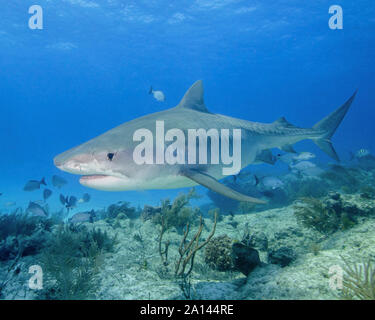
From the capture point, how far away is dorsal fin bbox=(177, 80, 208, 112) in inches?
219

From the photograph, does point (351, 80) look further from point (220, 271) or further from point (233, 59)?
point (220, 271)

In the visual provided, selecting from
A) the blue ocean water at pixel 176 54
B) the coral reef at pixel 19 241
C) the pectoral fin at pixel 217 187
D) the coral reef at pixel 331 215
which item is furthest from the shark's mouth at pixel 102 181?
the blue ocean water at pixel 176 54

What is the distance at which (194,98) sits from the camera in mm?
5645

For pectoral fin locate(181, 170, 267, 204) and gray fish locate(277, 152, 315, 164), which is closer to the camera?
pectoral fin locate(181, 170, 267, 204)

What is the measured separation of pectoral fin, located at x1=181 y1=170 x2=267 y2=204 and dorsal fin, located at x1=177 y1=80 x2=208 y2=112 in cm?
256

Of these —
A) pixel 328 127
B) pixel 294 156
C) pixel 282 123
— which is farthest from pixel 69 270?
pixel 294 156

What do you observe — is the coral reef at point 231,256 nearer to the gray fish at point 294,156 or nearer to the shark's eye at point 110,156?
the shark's eye at point 110,156

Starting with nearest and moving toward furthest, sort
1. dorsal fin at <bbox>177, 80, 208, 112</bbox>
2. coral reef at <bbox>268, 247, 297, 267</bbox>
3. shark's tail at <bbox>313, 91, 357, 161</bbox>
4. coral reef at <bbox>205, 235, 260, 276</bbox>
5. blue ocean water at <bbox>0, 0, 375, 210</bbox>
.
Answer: coral reef at <bbox>268, 247, 297, 267</bbox> < coral reef at <bbox>205, 235, 260, 276</bbox> < dorsal fin at <bbox>177, 80, 208, 112</bbox> < shark's tail at <bbox>313, 91, 357, 161</bbox> < blue ocean water at <bbox>0, 0, 375, 210</bbox>

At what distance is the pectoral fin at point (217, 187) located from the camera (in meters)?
2.77

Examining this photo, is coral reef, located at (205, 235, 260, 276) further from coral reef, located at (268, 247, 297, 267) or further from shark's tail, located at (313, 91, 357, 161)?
shark's tail, located at (313, 91, 357, 161)

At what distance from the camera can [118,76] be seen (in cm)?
7412

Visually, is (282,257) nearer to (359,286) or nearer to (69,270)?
(359,286)
